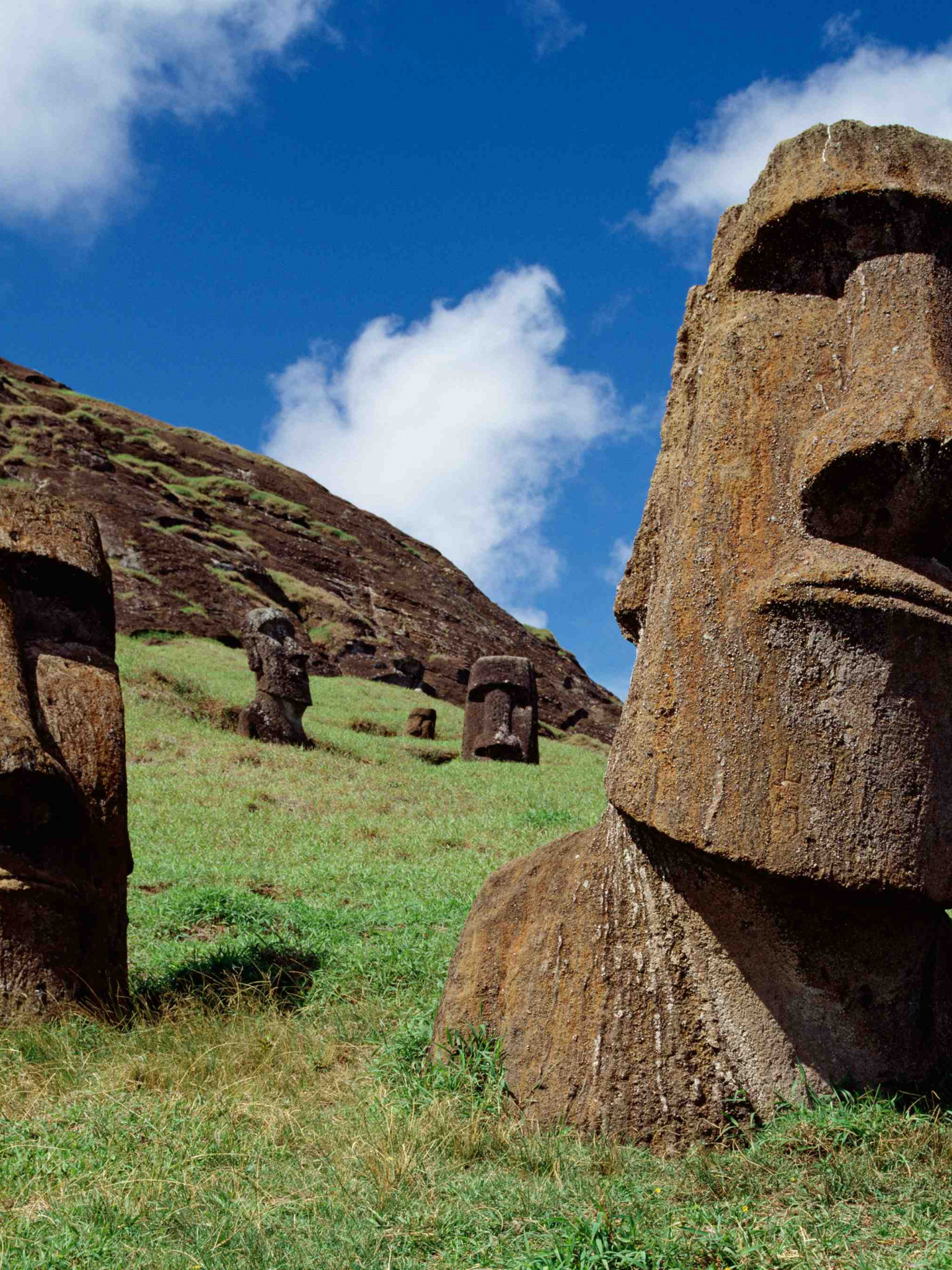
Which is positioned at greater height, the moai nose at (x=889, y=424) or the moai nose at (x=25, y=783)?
the moai nose at (x=889, y=424)

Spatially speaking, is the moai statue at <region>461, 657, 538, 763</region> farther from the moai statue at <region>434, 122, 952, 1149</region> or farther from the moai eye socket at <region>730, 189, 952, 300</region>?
the moai eye socket at <region>730, 189, 952, 300</region>

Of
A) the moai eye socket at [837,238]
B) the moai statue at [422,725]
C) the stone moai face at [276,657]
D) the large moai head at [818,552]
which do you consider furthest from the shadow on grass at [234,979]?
the moai statue at [422,725]

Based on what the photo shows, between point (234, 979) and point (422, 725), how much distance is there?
1606cm

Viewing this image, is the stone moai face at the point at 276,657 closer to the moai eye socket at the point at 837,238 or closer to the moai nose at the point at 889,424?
the moai eye socket at the point at 837,238

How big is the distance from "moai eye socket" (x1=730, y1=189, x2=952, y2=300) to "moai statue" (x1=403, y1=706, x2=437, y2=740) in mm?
17530

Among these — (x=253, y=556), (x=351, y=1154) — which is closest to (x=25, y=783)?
(x=351, y=1154)

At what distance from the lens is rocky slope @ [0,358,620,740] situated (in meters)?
33.9

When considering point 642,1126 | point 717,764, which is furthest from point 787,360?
point 642,1126

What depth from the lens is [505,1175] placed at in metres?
2.71

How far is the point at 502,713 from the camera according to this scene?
1797 centimetres

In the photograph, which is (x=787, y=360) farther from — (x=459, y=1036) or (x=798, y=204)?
(x=459, y=1036)

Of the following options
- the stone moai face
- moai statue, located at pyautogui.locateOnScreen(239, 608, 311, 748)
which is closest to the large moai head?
moai statue, located at pyautogui.locateOnScreen(239, 608, 311, 748)

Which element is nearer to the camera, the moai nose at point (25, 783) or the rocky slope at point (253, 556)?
the moai nose at point (25, 783)

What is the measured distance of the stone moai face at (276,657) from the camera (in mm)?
16000
